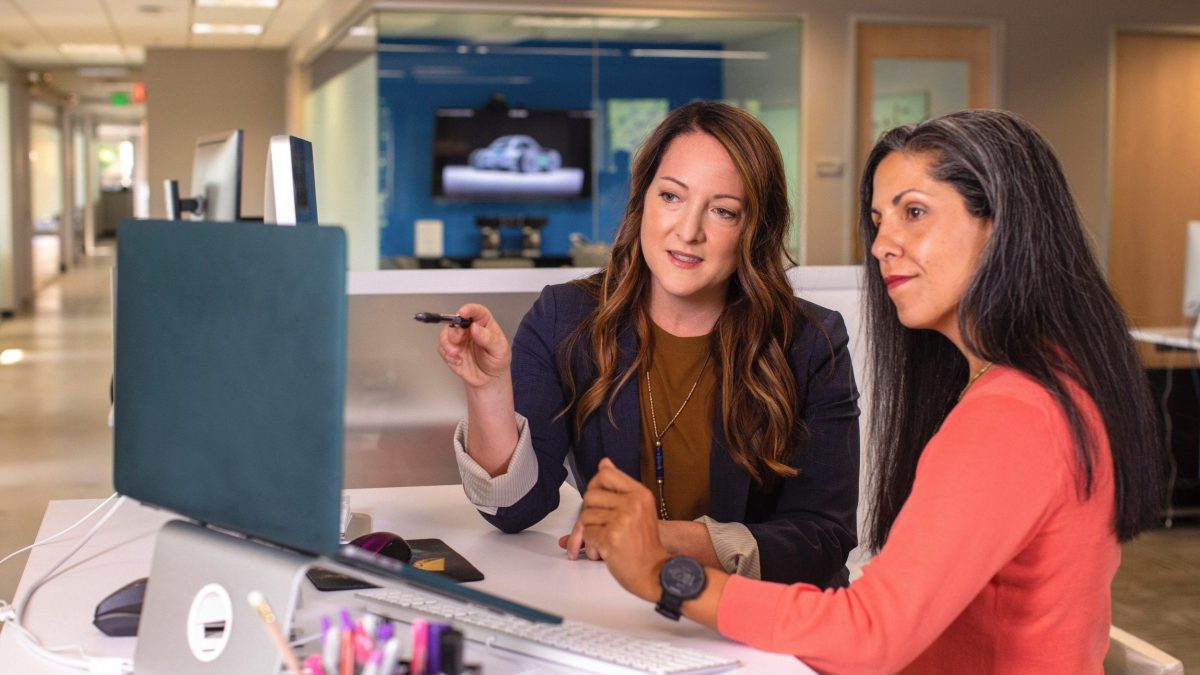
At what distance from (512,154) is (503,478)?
21.2 ft

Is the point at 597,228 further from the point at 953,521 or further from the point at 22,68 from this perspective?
the point at 22,68

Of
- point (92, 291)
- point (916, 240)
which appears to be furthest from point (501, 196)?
point (92, 291)

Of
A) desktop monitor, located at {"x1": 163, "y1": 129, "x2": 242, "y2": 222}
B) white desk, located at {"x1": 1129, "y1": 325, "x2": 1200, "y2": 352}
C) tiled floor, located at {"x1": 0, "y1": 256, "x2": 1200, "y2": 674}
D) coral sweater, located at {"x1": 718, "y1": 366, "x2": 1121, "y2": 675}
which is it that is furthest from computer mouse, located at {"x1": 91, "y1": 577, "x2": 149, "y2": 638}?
white desk, located at {"x1": 1129, "y1": 325, "x2": 1200, "y2": 352}

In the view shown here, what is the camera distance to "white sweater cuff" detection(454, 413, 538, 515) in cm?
193

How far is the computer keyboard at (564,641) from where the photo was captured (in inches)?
54.5

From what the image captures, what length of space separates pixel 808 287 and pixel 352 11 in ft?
21.5

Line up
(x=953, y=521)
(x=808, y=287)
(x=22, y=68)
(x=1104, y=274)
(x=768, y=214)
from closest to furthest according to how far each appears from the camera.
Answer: (x=953, y=521)
(x=1104, y=274)
(x=768, y=214)
(x=808, y=287)
(x=22, y=68)

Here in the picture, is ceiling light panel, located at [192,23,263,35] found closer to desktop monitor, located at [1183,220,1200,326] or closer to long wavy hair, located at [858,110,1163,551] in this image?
desktop monitor, located at [1183,220,1200,326]

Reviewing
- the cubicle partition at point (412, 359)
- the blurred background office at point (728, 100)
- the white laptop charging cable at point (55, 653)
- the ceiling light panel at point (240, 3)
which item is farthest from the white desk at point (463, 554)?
the ceiling light panel at point (240, 3)

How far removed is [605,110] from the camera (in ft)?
26.5

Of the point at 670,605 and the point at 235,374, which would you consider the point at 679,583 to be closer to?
the point at 670,605

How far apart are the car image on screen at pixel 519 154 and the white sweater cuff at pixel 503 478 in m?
6.29

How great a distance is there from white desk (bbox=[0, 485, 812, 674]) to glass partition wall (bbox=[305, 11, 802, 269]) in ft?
18.7

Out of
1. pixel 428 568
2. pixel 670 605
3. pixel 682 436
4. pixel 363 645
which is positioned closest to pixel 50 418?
pixel 682 436
